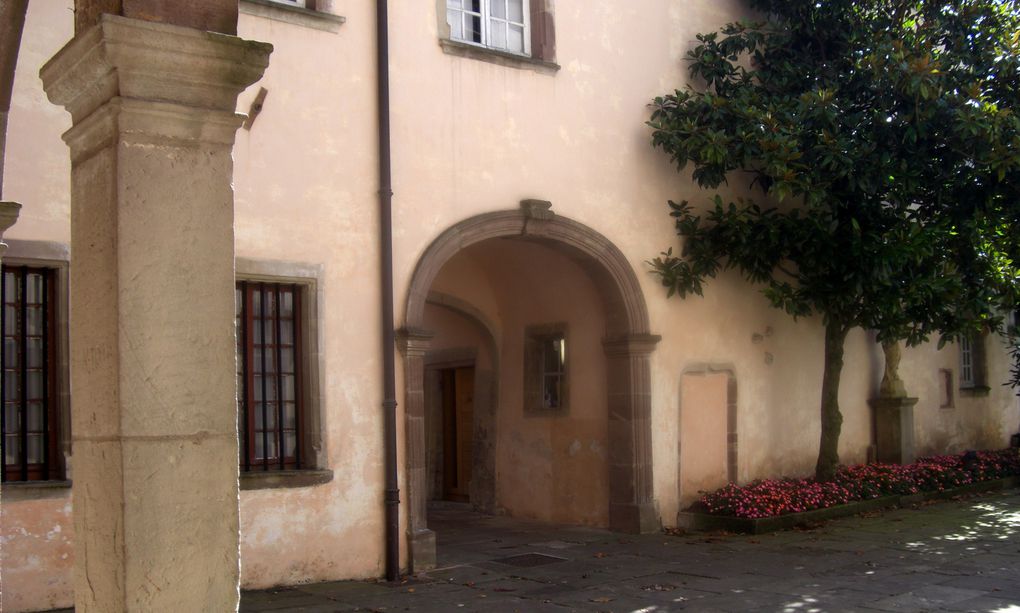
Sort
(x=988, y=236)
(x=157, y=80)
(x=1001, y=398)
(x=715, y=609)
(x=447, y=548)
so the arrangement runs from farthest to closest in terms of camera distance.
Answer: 1. (x=1001, y=398)
2. (x=988, y=236)
3. (x=447, y=548)
4. (x=715, y=609)
5. (x=157, y=80)

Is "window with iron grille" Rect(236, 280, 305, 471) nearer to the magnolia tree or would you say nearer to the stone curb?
the magnolia tree

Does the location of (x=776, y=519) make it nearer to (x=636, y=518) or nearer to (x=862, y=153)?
(x=636, y=518)

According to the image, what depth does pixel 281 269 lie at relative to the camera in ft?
28.4

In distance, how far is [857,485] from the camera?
12.6 m

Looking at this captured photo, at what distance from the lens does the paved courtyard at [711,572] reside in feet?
25.2

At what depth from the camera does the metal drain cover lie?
31.6 feet

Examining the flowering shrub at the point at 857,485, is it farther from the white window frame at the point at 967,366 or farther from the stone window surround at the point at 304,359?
the stone window surround at the point at 304,359

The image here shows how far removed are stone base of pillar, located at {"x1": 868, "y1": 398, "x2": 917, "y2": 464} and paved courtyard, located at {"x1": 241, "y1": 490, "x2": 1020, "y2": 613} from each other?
222 centimetres

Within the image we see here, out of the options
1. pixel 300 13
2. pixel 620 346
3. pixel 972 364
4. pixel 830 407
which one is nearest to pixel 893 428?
pixel 830 407

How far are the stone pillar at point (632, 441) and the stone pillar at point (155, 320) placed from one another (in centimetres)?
828

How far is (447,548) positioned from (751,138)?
530 centimetres

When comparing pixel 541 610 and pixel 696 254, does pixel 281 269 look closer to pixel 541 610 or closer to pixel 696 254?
pixel 541 610

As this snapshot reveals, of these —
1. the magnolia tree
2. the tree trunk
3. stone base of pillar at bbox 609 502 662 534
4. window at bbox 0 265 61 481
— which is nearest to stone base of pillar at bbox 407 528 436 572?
stone base of pillar at bbox 609 502 662 534

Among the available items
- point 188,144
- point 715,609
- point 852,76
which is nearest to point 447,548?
point 715,609
